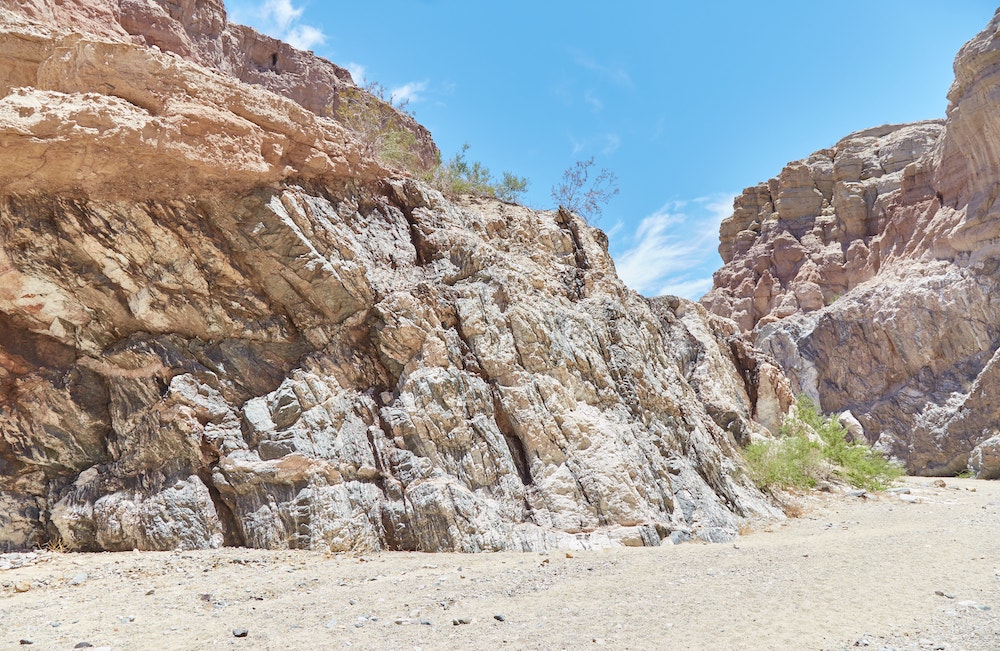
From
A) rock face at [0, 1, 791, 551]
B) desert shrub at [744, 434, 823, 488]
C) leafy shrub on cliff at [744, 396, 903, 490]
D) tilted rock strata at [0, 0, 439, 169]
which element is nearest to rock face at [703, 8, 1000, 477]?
leafy shrub on cliff at [744, 396, 903, 490]

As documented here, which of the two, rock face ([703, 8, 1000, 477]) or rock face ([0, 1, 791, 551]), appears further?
rock face ([703, 8, 1000, 477])

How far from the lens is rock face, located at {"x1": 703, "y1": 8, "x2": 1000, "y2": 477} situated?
1067 inches

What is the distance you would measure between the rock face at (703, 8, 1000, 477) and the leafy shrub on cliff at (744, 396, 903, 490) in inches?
344

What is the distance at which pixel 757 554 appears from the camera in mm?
7723

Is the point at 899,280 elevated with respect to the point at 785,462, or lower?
elevated

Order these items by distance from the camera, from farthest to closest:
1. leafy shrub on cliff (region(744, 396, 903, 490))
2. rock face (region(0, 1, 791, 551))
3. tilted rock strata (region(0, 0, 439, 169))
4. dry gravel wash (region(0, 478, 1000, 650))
→ leafy shrub on cliff (region(744, 396, 903, 490)) → tilted rock strata (region(0, 0, 439, 169)) → rock face (region(0, 1, 791, 551)) → dry gravel wash (region(0, 478, 1000, 650))

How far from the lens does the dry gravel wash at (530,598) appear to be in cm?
464

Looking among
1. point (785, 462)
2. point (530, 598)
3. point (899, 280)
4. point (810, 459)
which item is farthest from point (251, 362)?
point (899, 280)

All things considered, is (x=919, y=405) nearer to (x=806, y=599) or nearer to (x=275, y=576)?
(x=806, y=599)

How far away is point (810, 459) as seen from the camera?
52.2 ft

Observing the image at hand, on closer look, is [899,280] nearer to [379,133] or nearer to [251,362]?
[379,133]

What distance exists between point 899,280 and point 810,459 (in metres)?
20.8

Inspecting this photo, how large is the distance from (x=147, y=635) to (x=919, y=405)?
32.8m

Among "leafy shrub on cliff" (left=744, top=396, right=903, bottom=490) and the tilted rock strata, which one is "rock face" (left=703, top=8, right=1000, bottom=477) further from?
the tilted rock strata
